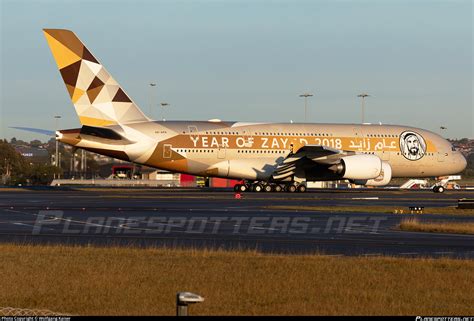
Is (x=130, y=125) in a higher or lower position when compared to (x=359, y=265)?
higher

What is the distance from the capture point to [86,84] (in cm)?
6356

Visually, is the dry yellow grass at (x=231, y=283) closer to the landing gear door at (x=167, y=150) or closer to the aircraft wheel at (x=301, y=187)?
the landing gear door at (x=167, y=150)

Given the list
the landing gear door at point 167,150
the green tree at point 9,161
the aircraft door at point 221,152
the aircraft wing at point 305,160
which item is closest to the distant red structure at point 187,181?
the green tree at point 9,161

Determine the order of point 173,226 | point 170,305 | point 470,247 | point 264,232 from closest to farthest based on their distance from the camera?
point 170,305, point 470,247, point 264,232, point 173,226

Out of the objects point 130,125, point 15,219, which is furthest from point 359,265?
point 130,125

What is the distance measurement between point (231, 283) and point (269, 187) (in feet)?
166

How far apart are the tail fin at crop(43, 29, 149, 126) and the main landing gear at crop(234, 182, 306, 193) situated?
1031 centimetres

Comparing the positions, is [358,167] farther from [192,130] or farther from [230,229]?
[230,229]

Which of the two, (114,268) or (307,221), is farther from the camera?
(307,221)

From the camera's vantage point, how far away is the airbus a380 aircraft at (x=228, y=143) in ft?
207

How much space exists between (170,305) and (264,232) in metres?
14.9

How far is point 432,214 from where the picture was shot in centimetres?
4053

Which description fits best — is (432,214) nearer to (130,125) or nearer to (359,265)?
(359,265)

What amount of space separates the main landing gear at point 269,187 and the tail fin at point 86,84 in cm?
1031
